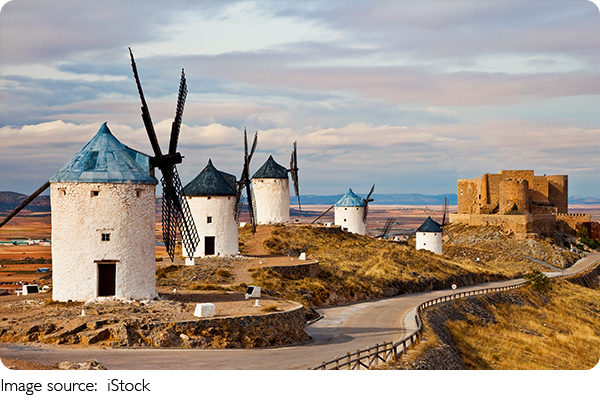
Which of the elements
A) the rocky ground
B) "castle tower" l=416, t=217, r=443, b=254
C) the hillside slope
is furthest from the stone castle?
the rocky ground

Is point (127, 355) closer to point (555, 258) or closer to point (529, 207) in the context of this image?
point (555, 258)

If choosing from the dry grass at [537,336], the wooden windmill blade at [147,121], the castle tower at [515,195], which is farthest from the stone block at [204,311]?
the castle tower at [515,195]

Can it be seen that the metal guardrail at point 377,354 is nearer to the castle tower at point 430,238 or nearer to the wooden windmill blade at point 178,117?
the wooden windmill blade at point 178,117

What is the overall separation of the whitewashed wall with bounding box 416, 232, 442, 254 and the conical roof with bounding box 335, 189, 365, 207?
601 cm

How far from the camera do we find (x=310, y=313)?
84.9 feet

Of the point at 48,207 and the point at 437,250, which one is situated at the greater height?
the point at 48,207

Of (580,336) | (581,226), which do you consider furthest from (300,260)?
(581,226)

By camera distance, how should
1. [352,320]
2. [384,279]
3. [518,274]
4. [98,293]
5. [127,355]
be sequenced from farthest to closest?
[518,274]
[384,279]
[352,320]
[98,293]
[127,355]

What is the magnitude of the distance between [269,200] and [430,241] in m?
15.6

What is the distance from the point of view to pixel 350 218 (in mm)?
55375

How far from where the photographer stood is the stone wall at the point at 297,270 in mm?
30948

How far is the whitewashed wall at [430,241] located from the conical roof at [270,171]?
563 inches

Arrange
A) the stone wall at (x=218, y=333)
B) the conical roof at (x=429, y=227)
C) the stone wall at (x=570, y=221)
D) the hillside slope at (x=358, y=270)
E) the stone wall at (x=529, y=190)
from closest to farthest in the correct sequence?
the stone wall at (x=218, y=333)
the hillside slope at (x=358, y=270)
the conical roof at (x=429, y=227)
the stone wall at (x=570, y=221)
the stone wall at (x=529, y=190)

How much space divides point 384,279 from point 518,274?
21120mm
